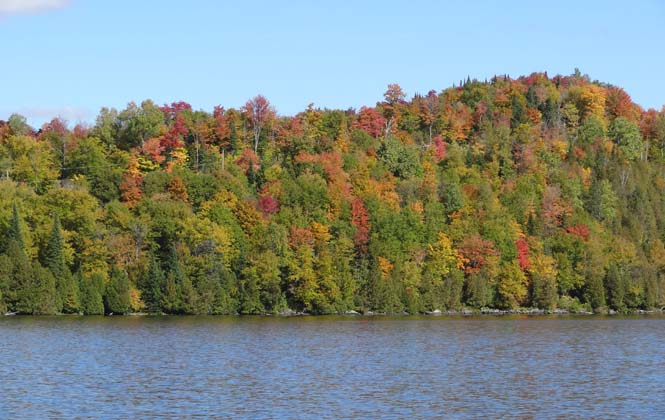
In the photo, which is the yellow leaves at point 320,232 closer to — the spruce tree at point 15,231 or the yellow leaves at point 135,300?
the yellow leaves at point 135,300

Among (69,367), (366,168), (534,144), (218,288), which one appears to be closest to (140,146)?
(366,168)

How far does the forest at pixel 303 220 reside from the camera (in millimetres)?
132375

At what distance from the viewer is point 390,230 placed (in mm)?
155375

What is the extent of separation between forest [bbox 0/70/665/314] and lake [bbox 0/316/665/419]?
3188 cm

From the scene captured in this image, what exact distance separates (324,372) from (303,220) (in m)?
89.0

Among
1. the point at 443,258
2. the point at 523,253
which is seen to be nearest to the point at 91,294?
the point at 443,258

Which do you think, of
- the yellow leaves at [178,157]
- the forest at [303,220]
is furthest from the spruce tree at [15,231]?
the yellow leaves at [178,157]

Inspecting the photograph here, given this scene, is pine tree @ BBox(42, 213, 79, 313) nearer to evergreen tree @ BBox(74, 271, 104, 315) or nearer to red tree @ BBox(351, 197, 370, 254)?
evergreen tree @ BBox(74, 271, 104, 315)

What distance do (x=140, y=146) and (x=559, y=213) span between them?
240 ft

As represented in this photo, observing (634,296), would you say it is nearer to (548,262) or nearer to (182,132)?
(548,262)

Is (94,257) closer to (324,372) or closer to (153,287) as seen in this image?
(153,287)

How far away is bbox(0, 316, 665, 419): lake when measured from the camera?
47.7 m

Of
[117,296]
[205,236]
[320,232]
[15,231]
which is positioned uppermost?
→ [320,232]

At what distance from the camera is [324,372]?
2420 inches
